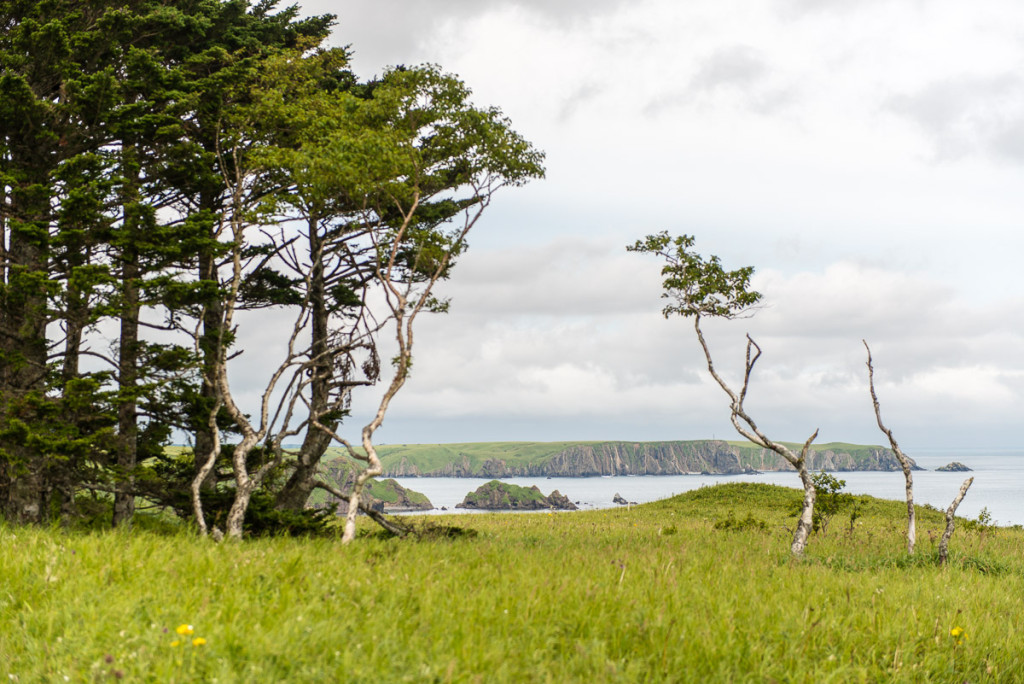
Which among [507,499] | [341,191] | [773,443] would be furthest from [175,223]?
[507,499]

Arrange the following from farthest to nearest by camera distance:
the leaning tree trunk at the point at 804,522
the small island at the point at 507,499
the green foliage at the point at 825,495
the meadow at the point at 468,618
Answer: the small island at the point at 507,499, the green foliage at the point at 825,495, the leaning tree trunk at the point at 804,522, the meadow at the point at 468,618

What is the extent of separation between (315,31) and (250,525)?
52.9 ft

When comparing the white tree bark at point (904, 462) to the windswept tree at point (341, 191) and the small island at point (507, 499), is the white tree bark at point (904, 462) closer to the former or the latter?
the windswept tree at point (341, 191)

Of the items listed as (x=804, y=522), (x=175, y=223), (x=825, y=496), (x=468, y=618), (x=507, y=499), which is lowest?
(x=507, y=499)

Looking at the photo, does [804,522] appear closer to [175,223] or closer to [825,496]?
[825,496]

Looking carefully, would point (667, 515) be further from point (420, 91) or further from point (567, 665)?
point (567, 665)

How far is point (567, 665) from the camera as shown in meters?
5.64

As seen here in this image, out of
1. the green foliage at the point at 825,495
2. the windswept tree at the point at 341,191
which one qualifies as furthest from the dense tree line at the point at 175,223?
the green foliage at the point at 825,495

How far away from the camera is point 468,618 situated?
6.07 metres

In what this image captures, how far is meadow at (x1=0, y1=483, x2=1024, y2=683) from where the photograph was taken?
5.25m

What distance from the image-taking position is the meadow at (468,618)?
525cm

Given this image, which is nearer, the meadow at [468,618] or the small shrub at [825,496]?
the meadow at [468,618]

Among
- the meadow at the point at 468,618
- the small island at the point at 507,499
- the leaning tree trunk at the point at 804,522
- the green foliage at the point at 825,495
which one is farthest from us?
the small island at the point at 507,499

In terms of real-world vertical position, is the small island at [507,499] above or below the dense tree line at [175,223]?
below
